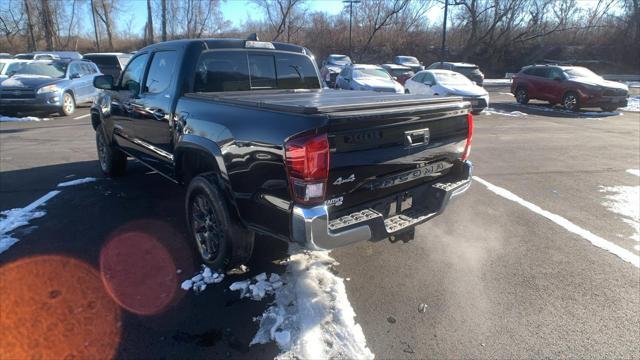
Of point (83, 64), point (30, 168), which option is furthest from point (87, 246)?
point (83, 64)

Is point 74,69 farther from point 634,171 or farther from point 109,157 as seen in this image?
point 634,171

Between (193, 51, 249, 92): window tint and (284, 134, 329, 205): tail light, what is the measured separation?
189 centimetres

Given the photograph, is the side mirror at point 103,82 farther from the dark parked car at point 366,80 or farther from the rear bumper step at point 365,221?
the dark parked car at point 366,80

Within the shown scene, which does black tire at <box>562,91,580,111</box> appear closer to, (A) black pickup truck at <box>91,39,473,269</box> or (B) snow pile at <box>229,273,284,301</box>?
(A) black pickup truck at <box>91,39,473,269</box>

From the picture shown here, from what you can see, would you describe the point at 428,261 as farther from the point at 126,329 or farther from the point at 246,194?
the point at 126,329

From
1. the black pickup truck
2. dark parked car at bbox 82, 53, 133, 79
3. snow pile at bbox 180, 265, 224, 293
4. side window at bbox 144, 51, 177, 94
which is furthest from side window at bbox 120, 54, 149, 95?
dark parked car at bbox 82, 53, 133, 79

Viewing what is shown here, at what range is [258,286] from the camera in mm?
3398

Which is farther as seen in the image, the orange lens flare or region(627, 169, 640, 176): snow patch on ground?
region(627, 169, 640, 176): snow patch on ground

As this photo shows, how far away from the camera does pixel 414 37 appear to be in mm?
49625

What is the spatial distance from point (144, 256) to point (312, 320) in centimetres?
184

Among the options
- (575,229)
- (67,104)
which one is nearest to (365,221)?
(575,229)

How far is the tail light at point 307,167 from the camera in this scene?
8.48 feet

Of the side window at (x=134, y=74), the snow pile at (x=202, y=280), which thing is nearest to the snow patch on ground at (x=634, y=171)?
the snow pile at (x=202, y=280)

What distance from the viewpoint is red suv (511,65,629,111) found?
15.7 meters
